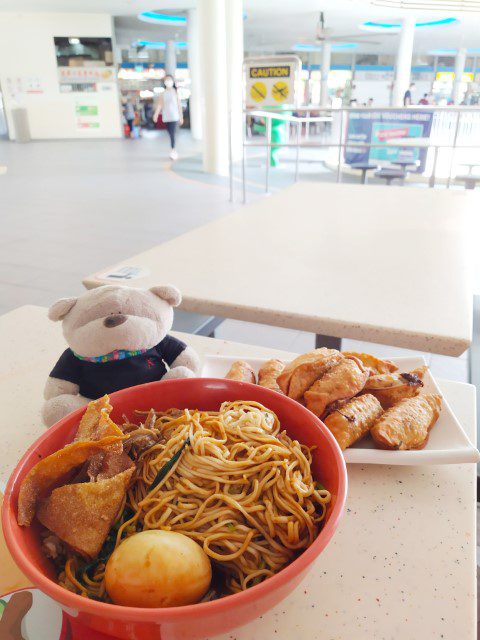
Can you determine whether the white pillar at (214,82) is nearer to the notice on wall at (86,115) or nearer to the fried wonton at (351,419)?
the notice on wall at (86,115)

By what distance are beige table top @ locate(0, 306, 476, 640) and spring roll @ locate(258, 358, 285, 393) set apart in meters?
0.18

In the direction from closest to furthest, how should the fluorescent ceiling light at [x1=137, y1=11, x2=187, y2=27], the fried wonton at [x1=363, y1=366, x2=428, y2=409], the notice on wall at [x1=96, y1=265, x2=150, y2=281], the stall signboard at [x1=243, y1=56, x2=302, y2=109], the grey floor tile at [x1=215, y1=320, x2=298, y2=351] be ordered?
1. the fried wonton at [x1=363, y1=366, x2=428, y2=409]
2. the notice on wall at [x1=96, y1=265, x2=150, y2=281]
3. the grey floor tile at [x1=215, y1=320, x2=298, y2=351]
4. the stall signboard at [x1=243, y1=56, x2=302, y2=109]
5. the fluorescent ceiling light at [x1=137, y1=11, x2=187, y2=27]

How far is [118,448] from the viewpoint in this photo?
56 centimetres

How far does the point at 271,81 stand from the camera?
5305 millimetres

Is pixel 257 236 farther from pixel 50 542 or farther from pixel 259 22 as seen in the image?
pixel 259 22

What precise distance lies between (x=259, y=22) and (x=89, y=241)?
499 inches

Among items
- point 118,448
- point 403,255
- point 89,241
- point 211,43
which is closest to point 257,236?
point 403,255

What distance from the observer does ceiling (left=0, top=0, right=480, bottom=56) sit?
11.6 metres

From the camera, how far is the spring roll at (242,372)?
0.82m

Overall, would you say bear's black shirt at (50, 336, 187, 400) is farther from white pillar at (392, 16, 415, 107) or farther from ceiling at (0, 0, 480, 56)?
white pillar at (392, 16, 415, 107)

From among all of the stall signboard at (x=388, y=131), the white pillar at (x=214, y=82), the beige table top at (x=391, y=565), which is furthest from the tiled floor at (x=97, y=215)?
the beige table top at (x=391, y=565)

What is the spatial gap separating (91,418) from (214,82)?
26.4ft

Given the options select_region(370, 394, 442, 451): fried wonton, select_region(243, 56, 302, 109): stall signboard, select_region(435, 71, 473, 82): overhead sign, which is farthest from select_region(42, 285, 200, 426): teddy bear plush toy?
select_region(435, 71, 473, 82): overhead sign

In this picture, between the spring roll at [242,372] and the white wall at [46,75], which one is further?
the white wall at [46,75]
